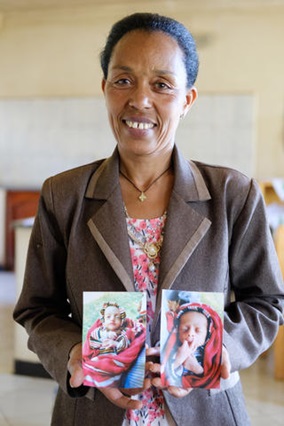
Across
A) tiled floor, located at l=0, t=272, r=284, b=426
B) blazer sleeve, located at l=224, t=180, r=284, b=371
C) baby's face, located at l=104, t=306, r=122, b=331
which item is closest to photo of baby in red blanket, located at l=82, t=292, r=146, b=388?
baby's face, located at l=104, t=306, r=122, b=331

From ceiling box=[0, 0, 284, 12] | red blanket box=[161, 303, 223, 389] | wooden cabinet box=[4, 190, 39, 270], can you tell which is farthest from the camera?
wooden cabinet box=[4, 190, 39, 270]

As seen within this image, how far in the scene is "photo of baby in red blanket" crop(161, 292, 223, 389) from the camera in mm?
933

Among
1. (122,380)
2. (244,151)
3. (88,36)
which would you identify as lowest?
(122,380)

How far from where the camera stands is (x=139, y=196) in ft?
3.83

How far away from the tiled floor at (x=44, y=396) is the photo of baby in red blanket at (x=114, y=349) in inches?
92.2

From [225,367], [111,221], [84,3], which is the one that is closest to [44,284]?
[111,221]

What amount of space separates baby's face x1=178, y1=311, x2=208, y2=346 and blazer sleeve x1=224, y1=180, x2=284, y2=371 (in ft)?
0.51

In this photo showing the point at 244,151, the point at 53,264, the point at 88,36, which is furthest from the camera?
the point at 88,36

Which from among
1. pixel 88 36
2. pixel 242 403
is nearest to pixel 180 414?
pixel 242 403

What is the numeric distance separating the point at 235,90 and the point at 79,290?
222 inches

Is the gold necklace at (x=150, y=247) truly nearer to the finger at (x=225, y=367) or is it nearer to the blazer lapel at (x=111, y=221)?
the blazer lapel at (x=111, y=221)

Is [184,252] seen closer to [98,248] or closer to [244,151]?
[98,248]

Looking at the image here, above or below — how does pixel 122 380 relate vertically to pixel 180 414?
above

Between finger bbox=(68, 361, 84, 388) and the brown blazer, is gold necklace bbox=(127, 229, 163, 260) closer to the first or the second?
the brown blazer
